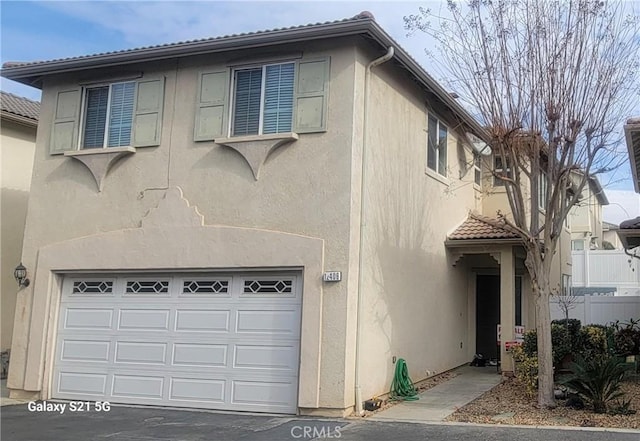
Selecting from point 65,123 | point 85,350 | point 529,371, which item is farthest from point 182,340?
point 529,371

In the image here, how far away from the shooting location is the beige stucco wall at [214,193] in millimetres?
10344

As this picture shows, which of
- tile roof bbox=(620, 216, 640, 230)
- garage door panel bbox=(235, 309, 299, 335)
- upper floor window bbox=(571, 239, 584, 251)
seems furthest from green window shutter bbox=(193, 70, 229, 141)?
upper floor window bbox=(571, 239, 584, 251)

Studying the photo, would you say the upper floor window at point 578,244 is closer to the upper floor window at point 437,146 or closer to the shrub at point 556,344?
the upper floor window at point 437,146

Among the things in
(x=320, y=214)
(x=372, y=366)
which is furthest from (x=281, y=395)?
(x=320, y=214)

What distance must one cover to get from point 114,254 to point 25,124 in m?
6.25

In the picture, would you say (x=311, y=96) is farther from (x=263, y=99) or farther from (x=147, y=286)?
(x=147, y=286)

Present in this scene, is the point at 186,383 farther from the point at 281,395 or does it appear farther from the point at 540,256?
the point at 540,256

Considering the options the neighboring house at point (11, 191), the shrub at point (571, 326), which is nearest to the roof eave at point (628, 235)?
the shrub at point (571, 326)

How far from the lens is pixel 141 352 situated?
→ 11.7 m

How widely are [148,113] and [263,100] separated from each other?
2400 mm

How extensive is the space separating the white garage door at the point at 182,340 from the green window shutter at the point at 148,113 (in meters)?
2.56

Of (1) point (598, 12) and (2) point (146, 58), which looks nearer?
Result: (1) point (598, 12)

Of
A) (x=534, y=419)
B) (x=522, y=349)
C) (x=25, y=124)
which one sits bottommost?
(x=534, y=419)

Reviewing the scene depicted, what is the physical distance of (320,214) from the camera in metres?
10.7
